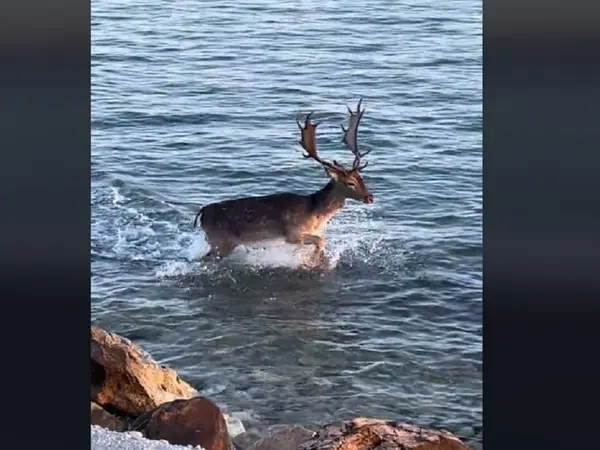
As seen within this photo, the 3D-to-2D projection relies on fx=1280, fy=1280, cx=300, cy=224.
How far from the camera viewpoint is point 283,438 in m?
4.82

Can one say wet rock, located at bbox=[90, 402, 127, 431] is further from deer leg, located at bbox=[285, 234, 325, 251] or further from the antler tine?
the antler tine

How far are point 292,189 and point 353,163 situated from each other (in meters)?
0.26

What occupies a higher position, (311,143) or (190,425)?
(311,143)

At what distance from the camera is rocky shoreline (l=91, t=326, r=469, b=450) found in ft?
15.7

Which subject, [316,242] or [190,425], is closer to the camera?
[190,425]

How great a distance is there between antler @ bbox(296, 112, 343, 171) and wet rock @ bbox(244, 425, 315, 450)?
100 cm

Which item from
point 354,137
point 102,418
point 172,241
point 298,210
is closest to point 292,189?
point 298,210

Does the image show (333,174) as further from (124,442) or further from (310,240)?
(124,442)

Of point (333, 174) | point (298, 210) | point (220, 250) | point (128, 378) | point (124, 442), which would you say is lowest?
point (124, 442)

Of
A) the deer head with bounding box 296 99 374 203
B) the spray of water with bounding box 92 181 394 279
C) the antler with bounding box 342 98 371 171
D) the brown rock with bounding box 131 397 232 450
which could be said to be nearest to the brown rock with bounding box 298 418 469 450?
the brown rock with bounding box 131 397 232 450

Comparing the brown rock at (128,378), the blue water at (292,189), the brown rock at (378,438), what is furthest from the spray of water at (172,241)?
the brown rock at (378,438)

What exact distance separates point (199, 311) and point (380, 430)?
836mm
